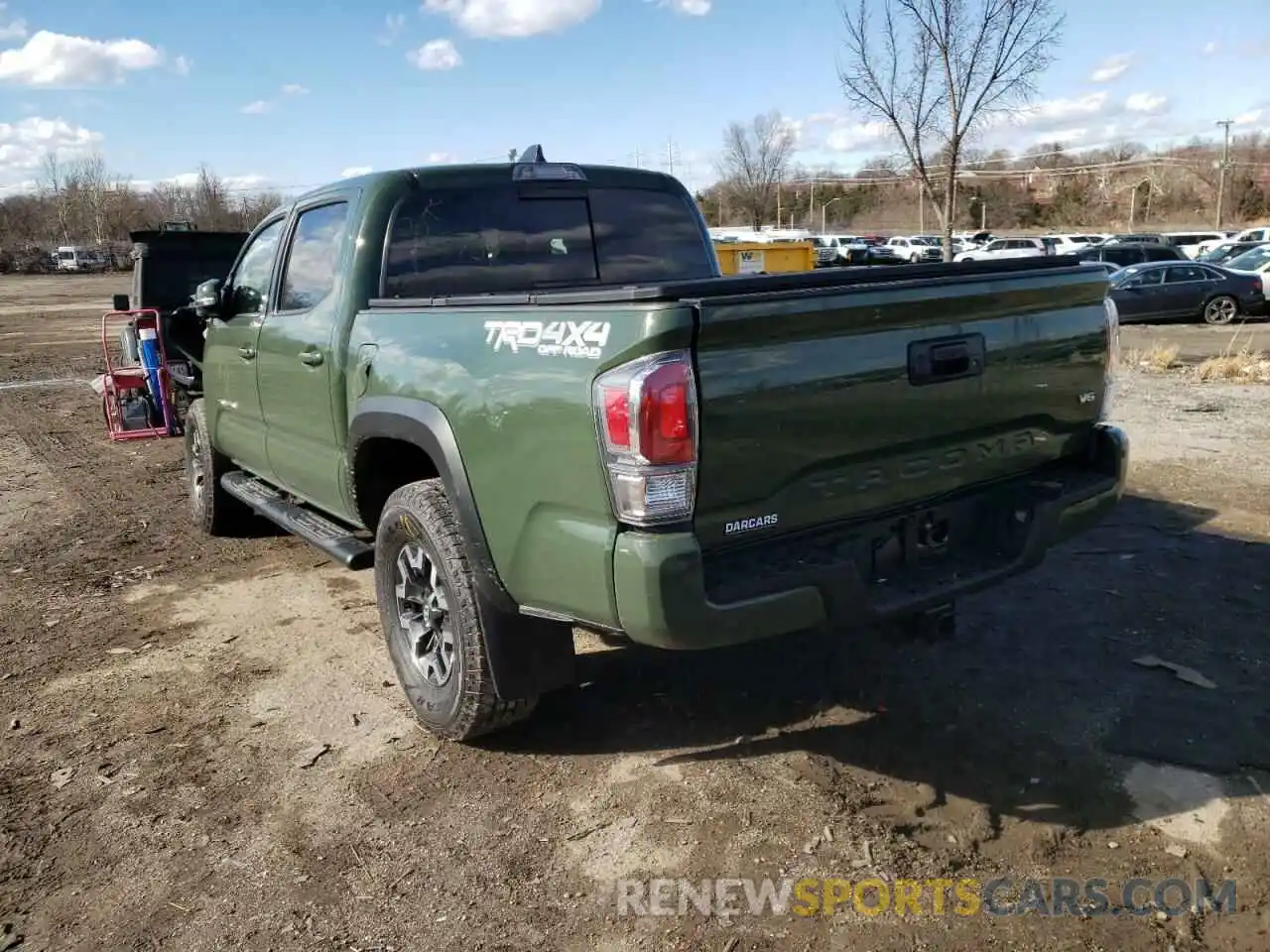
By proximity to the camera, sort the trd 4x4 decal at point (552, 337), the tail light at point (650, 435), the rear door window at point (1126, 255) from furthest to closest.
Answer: the rear door window at point (1126, 255) → the trd 4x4 decal at point (552, 337) → the tail light at point (650, 435)

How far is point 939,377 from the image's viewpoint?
3.17 m

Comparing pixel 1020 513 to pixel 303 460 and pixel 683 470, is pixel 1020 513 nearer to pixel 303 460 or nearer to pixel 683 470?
pixel 683 470

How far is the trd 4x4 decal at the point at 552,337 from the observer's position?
2730mm

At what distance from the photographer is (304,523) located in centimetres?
475

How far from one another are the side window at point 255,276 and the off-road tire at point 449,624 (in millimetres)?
1941

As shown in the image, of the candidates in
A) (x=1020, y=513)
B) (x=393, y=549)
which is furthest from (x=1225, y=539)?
(x=393, y=549)

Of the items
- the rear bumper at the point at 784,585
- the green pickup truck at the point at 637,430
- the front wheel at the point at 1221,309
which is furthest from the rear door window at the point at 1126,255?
the rear bumper at the point at 784,585

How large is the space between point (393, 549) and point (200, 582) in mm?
2540

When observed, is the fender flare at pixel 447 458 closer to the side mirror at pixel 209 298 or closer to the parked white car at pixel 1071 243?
the side mirror at pixel 209 298

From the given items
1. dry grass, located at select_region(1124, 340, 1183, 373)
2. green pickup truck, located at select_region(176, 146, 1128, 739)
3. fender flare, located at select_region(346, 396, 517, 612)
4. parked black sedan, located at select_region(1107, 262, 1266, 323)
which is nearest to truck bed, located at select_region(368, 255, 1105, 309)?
green pickup truck, located at select_region(176, 146, 1128, 739)

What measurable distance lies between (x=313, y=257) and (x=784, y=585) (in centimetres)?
296

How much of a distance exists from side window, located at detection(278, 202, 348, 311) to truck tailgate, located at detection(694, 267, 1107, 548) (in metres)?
2.28

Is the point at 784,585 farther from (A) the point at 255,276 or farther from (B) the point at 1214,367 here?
(B) the point at 1214,367

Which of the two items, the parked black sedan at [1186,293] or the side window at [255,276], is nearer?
the side window at [255,276]
